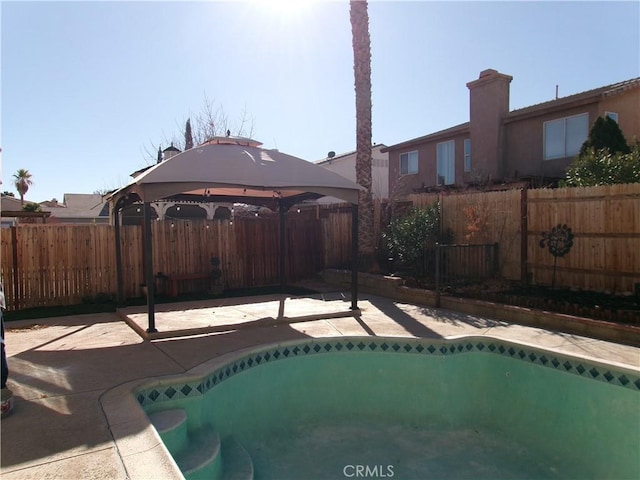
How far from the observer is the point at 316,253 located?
1405cm

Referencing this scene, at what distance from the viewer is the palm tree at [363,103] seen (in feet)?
39.8

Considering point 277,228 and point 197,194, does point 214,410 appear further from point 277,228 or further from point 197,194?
point 277,228

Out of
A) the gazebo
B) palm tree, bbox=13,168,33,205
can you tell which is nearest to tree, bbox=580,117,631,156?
the gazebo

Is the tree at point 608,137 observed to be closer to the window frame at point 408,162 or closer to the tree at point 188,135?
the window frame at point 408,162

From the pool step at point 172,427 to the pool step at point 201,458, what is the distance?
8cm

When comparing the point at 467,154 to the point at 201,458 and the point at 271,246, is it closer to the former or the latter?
the point at 271,246

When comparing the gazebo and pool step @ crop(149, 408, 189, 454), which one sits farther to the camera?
the gazebo

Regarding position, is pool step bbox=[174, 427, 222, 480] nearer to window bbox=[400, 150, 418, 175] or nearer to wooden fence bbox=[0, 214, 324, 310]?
wooden fence bbox=[0, 214, 324, 310]

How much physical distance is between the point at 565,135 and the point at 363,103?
8112 mm

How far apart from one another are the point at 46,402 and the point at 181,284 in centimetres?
740

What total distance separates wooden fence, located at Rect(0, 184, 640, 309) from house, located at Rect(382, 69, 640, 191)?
231 inches

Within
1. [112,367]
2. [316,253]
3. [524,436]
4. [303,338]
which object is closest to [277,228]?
[316,253]

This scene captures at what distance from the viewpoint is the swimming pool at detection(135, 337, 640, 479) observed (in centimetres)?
450
